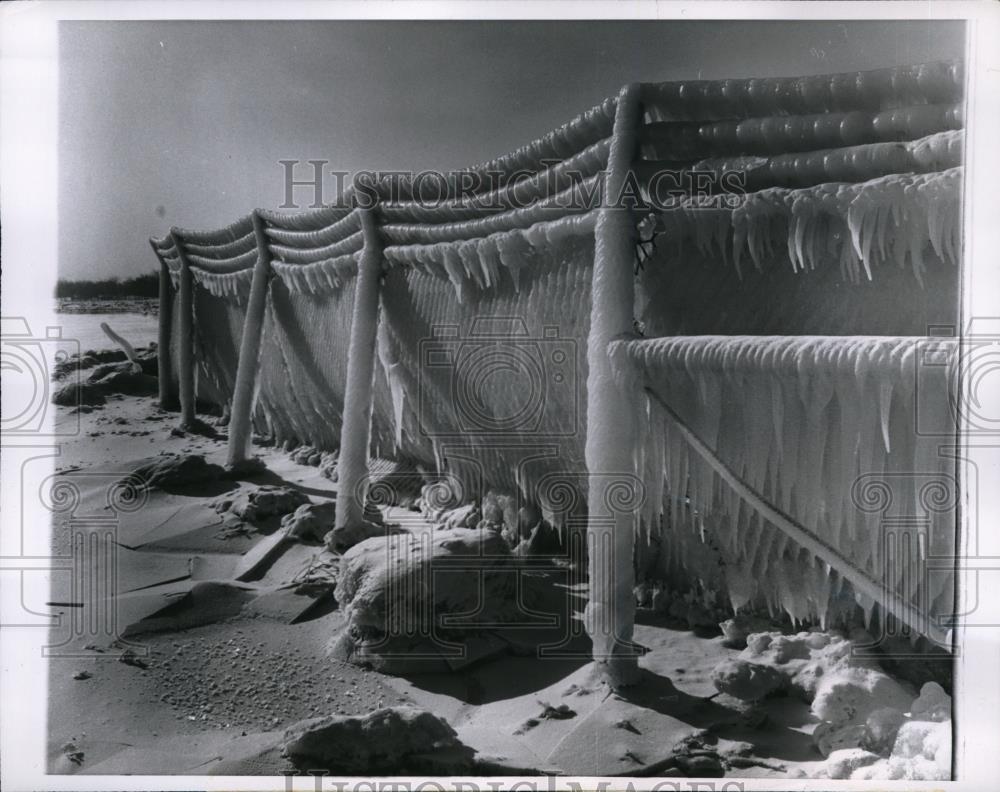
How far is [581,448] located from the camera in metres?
2.38

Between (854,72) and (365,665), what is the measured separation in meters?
2.21

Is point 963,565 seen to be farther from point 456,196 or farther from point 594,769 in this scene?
point 456,196

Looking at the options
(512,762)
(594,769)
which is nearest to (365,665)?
(512,762)

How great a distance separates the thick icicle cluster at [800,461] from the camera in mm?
2006

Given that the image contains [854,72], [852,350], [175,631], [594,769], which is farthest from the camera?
[175,631]

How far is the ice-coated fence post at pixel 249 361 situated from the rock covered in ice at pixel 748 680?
166 cm

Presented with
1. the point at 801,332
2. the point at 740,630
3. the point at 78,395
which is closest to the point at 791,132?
the point at 801,332

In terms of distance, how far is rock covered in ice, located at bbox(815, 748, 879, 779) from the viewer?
223cm

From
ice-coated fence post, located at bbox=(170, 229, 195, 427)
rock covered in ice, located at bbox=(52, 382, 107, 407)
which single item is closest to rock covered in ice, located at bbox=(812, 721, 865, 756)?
ice-coated fence post, located at bbox=(170, 229, 195, 427)

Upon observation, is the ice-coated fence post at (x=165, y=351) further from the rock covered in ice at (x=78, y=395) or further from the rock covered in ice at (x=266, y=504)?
the rock covered in ice at (x=266, y=504)

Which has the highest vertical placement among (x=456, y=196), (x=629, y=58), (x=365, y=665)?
(x=629, y=58)

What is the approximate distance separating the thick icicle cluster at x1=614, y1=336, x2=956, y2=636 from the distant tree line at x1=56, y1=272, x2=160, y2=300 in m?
1.52

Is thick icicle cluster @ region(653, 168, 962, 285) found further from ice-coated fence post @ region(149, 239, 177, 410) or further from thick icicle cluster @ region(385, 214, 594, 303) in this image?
ice-coated fence post @ region(149, 239, 177, 410)

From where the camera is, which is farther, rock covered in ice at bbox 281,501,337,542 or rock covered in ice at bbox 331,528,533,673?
rock covered in ice at bbox 281,501,337,542
